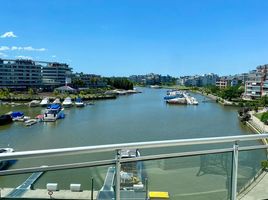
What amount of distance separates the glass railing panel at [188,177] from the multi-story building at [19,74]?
2799 inches

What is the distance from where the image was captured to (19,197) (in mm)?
1726

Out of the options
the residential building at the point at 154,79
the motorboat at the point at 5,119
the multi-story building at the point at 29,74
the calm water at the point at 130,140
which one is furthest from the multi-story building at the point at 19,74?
the residential building at the point at 154,79

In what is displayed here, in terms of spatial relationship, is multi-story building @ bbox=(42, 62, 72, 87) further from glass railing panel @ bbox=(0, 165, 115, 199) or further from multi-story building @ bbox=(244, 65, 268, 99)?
glass railing panel @ bbox=(0, 165, 115, 199)

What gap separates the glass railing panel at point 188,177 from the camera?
1.97 meters

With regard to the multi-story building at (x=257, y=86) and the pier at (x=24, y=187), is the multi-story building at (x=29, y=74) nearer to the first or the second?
the multi-story building at (x=257, y=86)

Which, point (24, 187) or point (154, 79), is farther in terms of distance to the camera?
point (154, 79)

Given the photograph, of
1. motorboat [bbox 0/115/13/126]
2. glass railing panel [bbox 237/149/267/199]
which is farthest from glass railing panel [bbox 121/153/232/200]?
motorboat [bbox 0/115/13/126]

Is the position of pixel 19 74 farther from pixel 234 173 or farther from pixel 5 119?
pixel 234 173

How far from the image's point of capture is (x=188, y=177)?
6.98 ft

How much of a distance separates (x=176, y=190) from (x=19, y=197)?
3.14 ft

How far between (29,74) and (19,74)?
7.64 feet

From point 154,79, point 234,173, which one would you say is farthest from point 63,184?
point 154,79

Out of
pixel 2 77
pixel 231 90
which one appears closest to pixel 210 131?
pixel 231 90

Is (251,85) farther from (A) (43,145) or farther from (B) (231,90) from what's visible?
(A) (43,145)
